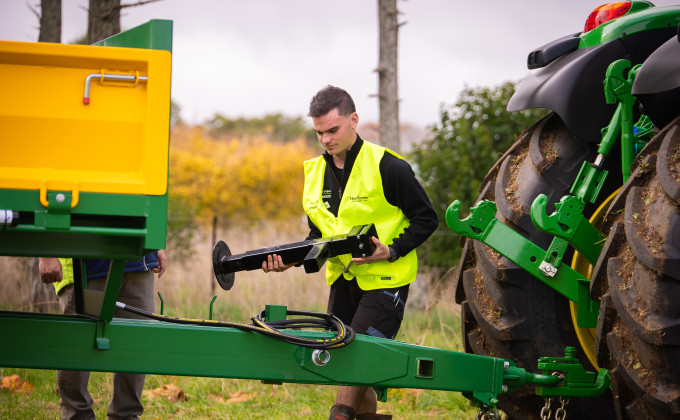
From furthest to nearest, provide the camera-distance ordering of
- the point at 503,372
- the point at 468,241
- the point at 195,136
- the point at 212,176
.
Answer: the point at 195,136, the point at 212,176, the point at 468,241, the point at 503,372

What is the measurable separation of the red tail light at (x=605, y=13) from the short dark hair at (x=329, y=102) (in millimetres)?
1242

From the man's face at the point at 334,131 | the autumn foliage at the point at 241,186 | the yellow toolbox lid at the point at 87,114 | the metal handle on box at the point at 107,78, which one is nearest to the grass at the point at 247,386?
the man's face at the point at 334,131

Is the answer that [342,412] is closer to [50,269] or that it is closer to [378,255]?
[378,255]

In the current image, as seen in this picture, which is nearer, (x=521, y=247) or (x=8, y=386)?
(x=521, y=247)

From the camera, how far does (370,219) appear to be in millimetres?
4242

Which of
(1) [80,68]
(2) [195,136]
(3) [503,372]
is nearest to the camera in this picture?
(1) [80,68]

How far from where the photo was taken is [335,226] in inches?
169

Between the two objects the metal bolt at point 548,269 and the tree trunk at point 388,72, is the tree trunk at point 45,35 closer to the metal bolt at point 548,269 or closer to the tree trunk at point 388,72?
the tree trunk at point 388,72

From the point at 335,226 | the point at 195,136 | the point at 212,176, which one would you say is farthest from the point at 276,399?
the point at 195,136

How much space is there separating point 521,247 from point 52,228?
6.56 feet

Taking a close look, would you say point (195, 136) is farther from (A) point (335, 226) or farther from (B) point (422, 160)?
(A) point (335, 226)

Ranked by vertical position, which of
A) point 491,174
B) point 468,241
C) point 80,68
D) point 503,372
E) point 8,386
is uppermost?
point 80,68

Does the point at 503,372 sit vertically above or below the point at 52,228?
below

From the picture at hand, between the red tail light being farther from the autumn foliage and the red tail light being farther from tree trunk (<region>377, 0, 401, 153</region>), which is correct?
the autumn foliage
